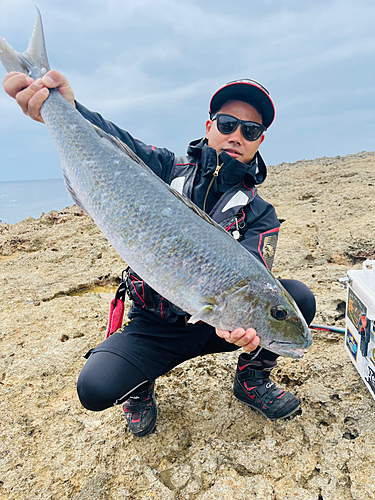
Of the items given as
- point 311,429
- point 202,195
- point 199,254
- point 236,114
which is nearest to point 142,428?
point 311,429

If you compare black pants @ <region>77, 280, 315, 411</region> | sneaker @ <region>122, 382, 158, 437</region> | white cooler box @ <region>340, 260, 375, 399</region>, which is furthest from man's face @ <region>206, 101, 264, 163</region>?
sneaker @ <region>122, 382, 158, 437</region>

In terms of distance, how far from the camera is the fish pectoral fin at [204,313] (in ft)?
5.61

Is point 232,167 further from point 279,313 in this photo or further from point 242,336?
point 242,336

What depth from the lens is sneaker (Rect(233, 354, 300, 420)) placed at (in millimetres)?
2168

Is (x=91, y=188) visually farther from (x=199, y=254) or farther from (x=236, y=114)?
(x=236, y=114)

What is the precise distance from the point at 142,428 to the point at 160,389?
0.46 metres

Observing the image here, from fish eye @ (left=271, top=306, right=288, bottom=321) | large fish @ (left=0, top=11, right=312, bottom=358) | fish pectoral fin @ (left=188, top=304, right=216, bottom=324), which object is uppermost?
large fish @ (left=0, top=11, right=312, bottom=358)

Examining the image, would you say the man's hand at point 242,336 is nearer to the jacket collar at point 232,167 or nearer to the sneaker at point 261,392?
the sneaker at point 261,392

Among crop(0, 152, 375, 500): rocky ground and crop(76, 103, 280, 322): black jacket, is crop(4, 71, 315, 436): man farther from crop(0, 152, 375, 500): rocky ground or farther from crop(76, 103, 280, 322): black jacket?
crop(0, 152, 375, 500): rocky ground

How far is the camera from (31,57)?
2.17 meters

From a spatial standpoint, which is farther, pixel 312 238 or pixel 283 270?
pixel 312 238

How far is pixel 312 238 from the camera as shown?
16.9 feet

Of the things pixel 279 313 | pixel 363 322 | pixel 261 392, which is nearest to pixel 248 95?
pixel 279 313

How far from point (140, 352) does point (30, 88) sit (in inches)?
71.5
